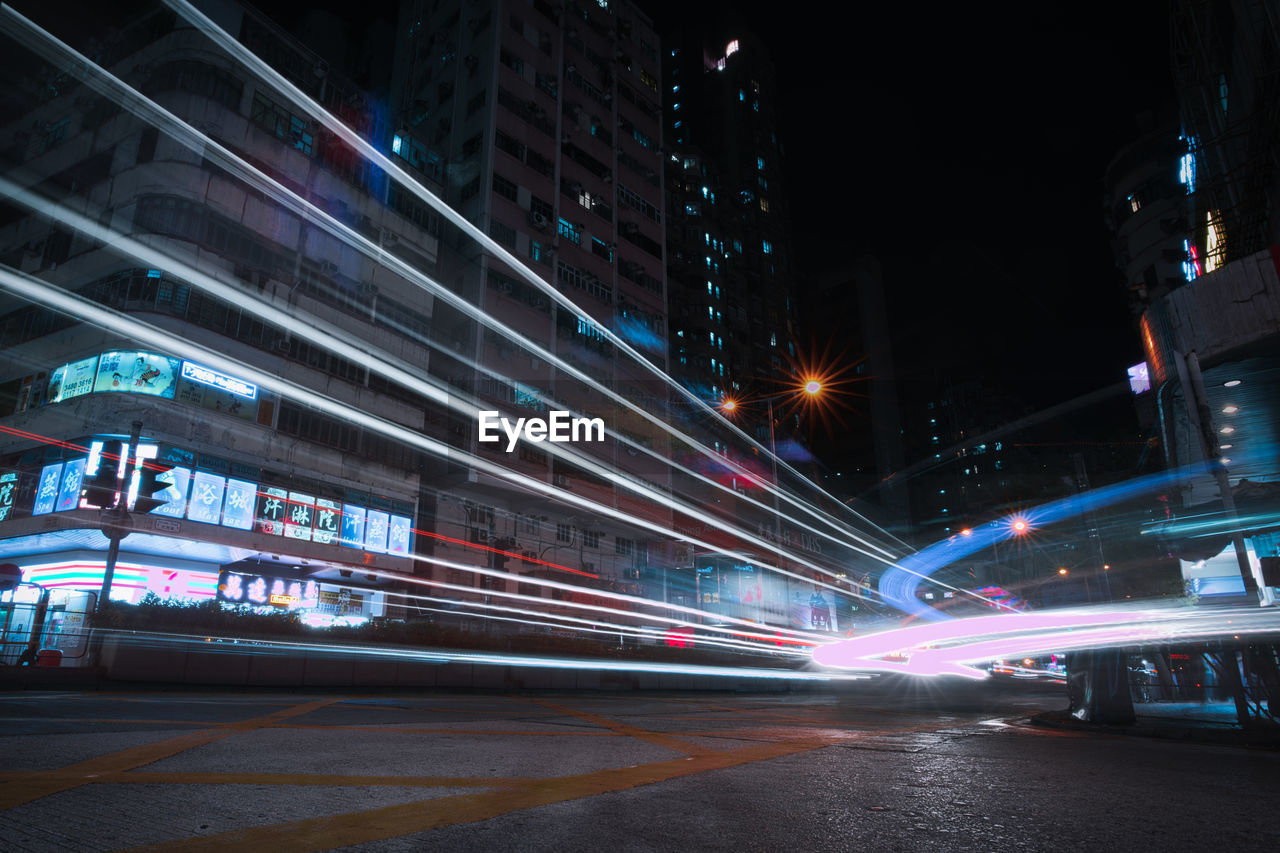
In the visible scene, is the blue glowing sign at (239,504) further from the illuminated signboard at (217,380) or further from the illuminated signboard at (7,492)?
the illuminated signboard at (7,492)

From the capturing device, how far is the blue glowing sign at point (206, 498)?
87.1 feet

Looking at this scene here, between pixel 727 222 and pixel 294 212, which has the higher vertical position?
pixel 727 222

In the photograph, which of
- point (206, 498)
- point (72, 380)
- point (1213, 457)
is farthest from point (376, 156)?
point (1213, 457)

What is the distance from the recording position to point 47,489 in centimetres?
2653

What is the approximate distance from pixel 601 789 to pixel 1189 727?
794cm

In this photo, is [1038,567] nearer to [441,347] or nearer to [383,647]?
[383,647]

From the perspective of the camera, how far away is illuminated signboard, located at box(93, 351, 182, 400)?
26250 mm

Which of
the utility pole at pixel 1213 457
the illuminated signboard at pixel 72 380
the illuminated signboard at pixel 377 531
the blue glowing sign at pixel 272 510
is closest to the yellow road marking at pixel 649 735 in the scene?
the utility pole at pixel 1213 457

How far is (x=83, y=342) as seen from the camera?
27.7 m

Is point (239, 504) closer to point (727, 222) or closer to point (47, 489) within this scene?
point (47, 489)

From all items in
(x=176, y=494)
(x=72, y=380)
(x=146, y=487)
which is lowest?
(x=146, y=487)

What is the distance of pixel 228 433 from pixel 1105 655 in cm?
2986

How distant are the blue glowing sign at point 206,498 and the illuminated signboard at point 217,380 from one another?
3654 millimetres

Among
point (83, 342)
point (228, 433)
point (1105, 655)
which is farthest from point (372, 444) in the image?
point (1105, 655)
